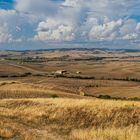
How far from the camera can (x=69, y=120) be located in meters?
20.8

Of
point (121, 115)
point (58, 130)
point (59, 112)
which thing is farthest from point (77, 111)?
point (58, 130)

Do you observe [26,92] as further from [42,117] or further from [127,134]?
[127,134]

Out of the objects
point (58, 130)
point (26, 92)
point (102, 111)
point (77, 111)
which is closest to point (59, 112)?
point (77, 111)

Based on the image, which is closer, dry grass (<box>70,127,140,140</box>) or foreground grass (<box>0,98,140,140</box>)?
dry grass (<box>70,127,140,140</box>)

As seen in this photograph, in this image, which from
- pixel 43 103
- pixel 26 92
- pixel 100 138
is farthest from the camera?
pixel 26 92

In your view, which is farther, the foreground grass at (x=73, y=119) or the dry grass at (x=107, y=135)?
the foreground grass at (x=73, y=119)

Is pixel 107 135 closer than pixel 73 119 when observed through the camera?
Yes

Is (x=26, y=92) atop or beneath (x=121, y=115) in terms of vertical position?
beneath

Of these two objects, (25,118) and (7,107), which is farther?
(7,107)

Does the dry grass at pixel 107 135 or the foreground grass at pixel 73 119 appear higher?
the dry grass at pixel 107 135

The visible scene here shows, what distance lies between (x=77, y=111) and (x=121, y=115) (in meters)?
2.59

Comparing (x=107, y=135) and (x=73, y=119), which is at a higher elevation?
(x=107, y=135)

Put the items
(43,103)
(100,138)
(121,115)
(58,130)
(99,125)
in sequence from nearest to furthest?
(100,138)
(58,130)
(99,125)
(121,115)
(43,103)

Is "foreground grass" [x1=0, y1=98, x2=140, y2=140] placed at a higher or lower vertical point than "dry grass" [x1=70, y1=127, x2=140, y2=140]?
lower
